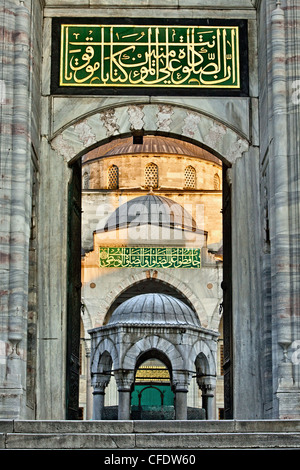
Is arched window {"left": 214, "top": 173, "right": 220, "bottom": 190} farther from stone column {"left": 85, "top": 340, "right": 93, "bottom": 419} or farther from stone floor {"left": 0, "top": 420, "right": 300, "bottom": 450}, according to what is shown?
stone floor {"left": 0, "top": 420, "right": 300, "bottom": 450}

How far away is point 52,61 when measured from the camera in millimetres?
9875

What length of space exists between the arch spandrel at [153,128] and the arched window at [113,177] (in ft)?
105

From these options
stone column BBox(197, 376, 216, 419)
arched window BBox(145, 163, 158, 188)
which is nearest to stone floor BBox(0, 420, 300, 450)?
stone column BBox(197, 376, 216, 419)

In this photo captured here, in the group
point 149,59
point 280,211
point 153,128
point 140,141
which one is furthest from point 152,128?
point 280,211

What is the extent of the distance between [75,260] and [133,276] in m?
24.1

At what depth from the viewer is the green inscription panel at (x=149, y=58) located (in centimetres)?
982

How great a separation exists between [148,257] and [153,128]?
24.3 m

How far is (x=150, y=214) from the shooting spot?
36812 mm

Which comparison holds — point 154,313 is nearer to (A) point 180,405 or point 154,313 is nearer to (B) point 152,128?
(A) point 180,405

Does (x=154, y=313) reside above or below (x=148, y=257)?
below

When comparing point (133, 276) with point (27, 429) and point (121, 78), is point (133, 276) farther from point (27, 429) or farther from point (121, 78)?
point (27, 429)

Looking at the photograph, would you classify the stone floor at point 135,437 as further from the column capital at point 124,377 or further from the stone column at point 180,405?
the column capital at point 124,377

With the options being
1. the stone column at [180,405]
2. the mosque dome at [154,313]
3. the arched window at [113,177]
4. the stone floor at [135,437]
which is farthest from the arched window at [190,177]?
the stone floor at [135,437]
